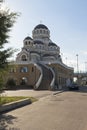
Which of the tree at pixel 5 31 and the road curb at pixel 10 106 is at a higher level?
the tree at pixel 5 31

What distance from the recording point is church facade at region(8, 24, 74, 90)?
201 feet

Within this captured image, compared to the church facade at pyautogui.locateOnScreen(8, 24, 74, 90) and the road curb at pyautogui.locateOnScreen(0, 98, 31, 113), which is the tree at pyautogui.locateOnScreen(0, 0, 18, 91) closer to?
the road curb at pyautogui.locateOnScreen(0, 98, 31, 113)

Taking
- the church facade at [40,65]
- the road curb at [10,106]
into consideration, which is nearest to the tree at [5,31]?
the road curb at [10,106]

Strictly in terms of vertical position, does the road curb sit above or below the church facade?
below

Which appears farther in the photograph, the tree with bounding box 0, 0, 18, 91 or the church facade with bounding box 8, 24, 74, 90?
the church facade with bounding box 8, 24, 74, 90

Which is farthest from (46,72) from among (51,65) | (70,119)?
(70,119)

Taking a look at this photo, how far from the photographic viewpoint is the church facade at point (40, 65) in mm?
61312

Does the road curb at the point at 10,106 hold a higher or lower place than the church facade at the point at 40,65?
lower

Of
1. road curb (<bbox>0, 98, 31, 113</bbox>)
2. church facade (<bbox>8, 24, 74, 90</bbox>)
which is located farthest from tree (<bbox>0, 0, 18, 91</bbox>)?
church facade (<bbox>8, 24, 74, 90</bbox>)

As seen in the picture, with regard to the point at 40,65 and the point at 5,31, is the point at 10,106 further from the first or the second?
the point at 40,65

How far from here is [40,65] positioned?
6906 cm

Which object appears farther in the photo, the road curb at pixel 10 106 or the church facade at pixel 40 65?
the church facade at pixel 40 65

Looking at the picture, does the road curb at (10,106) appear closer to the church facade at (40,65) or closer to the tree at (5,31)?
the tree at (5,31)

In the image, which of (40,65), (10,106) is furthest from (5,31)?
(40,65)
